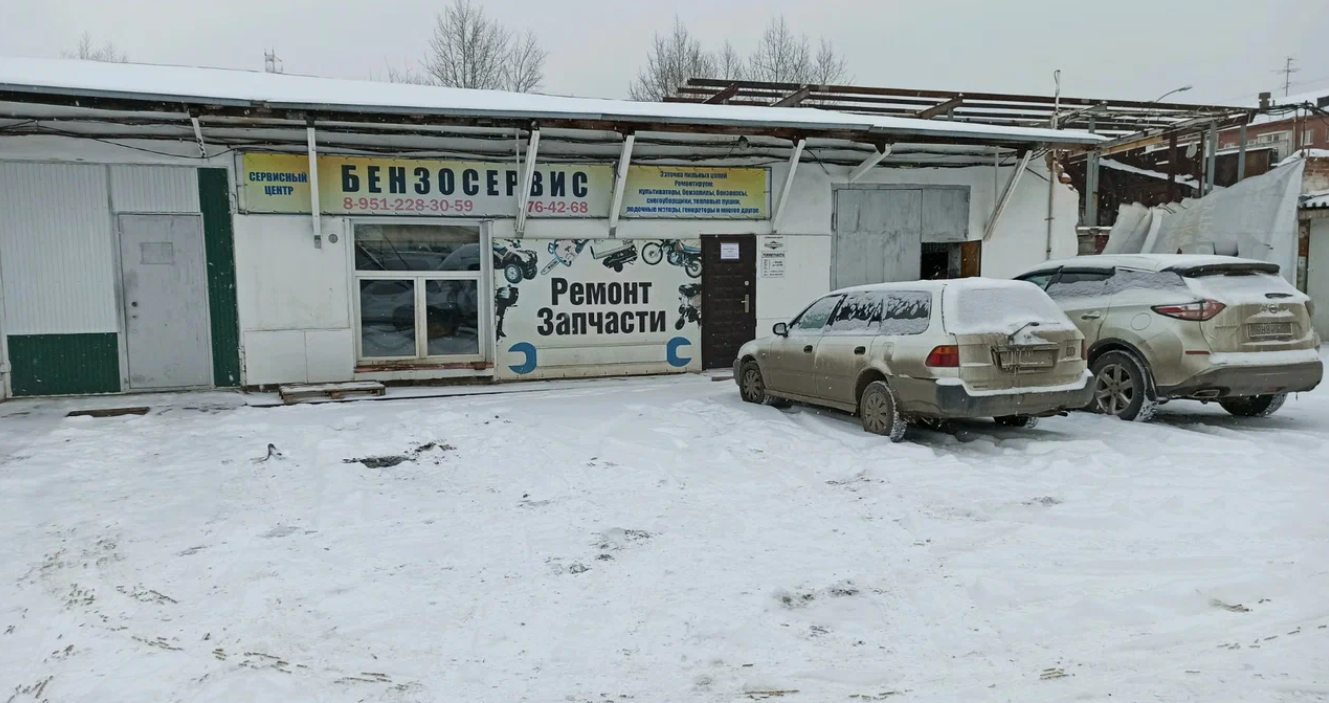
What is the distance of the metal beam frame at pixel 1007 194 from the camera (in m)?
13.8

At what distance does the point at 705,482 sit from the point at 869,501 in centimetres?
126

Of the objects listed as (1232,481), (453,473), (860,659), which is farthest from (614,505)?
(1232,481)

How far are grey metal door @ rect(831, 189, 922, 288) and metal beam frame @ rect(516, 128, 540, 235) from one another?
4.92 m

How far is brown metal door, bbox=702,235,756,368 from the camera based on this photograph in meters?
13.2

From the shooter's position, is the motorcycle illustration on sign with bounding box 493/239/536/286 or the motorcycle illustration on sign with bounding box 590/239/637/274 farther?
the motorcycle illustration on sign with bounding box 590/239/637/274

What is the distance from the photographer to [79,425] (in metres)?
8.89

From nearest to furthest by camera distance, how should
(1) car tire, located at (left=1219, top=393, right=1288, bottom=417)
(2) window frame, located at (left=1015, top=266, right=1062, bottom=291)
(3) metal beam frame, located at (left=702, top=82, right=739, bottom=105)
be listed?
1. (1) car tire, located at (left=1219, top=393, right=1288, bottom=417)
2. (2) window frame, located at (left=1015, top=266, right=1062, bottom=291)
3. (3) metal beam frame, located at (left=702, top=82, right=739, bottom=105)

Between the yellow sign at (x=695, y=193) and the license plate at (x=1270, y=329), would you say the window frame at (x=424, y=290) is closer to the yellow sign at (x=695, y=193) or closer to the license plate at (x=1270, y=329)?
the yellow sign at (x=695, y=193)

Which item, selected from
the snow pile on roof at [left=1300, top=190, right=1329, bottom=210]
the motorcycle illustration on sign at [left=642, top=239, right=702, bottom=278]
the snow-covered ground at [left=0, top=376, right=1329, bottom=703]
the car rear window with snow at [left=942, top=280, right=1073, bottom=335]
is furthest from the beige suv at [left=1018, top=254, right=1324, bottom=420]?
the snow pile on roof at [left=1300, top=190, right=1329, bottom=210]

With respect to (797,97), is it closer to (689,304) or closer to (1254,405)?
(689,304)

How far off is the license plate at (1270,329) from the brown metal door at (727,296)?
6786 millimetres

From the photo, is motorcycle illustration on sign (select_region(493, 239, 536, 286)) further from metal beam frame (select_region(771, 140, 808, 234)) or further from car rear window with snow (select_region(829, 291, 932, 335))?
car rear window with snow (select_region(829, 291, 932, 335))

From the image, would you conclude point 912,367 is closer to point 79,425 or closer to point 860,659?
point 860,659

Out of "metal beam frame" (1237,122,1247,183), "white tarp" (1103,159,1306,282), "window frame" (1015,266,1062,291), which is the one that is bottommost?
"window frame" (1015,266,1062,291)
